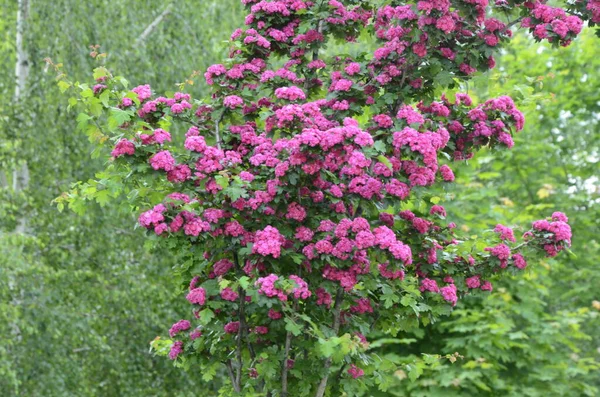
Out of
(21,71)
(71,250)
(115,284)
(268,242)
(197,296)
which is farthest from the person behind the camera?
(21,71)

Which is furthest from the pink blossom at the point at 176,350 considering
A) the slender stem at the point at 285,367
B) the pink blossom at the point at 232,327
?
the slender stem at the point at 285,367

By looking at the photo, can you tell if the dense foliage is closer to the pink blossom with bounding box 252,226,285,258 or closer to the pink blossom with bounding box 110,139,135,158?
the pink blossom with bounding box 252,226,285,258

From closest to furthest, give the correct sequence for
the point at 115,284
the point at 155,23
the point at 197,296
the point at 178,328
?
1. the point at 197,296
2. the point at 178,328
3. the point at 115,284
4. the point at 155,23

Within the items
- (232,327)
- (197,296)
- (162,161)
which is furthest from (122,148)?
(232,327)

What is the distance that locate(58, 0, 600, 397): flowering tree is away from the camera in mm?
4391

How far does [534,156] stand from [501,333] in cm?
396

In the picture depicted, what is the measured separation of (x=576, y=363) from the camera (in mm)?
11523

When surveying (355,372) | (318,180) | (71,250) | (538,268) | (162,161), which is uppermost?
(162,161)

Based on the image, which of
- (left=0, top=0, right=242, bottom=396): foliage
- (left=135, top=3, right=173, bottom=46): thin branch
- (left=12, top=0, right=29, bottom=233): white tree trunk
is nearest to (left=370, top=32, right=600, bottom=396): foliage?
(left=0, top=0, right=242, bottom=396): foliage

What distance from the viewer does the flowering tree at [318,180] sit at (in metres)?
4.39

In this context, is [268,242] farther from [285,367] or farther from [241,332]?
[285,367]

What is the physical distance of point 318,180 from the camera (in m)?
4.56

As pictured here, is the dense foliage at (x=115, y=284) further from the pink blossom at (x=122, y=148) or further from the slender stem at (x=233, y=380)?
the pink blossom at (x=122, y=148)

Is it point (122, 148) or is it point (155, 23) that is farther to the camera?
point (155, 23)
